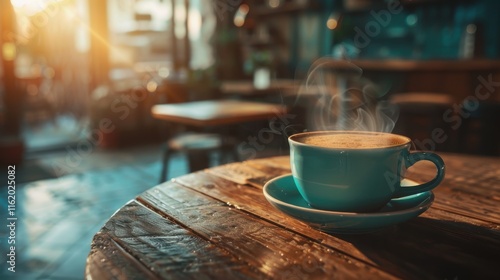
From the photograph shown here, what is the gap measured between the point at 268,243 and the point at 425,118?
4.65 m

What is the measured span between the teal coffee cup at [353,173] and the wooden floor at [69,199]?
74.7 inches

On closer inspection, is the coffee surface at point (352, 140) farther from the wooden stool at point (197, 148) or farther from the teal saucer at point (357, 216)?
the wooden stool at point (197, 148)

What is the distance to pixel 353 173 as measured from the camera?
631 millimetres

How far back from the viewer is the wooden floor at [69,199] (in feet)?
7.74

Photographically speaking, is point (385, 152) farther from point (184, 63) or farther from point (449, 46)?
point (184, 63)

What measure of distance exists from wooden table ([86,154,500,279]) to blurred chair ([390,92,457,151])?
3.70 metres

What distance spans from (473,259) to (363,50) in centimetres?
628

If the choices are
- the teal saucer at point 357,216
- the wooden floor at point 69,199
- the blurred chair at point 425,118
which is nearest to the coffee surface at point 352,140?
the teal saucer at point 357,216

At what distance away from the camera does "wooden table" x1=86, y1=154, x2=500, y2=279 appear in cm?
55

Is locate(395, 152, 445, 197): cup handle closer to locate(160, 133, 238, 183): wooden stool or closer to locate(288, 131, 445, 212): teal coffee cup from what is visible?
locate(288, 131, 445, 212): teal coffee cup

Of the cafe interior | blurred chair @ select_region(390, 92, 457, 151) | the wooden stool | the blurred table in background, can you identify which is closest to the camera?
the blurred table in background

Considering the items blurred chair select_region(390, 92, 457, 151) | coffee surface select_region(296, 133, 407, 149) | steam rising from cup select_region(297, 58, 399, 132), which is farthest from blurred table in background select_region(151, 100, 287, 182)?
coffee surface select_region(296, 133, 407, 149)

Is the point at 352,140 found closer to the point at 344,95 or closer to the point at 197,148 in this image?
the point at 197,148

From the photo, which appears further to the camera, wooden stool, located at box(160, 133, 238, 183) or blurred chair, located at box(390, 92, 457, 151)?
blurred chair, located at box(390, 92, 457, 151)
